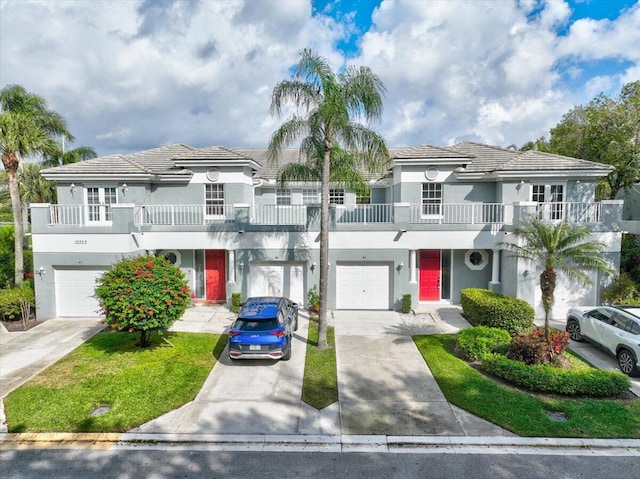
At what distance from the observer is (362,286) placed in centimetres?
1664

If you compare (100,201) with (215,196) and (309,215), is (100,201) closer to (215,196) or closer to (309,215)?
(215,196)

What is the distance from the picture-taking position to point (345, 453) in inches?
286

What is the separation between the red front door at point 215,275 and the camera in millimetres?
17859

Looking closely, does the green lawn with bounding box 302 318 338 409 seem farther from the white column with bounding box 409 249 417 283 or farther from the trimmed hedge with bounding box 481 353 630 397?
the white column with bounding box 409 249 417 283

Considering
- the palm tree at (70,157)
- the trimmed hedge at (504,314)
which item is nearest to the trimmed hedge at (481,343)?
the trimmed hedge at (504,314)

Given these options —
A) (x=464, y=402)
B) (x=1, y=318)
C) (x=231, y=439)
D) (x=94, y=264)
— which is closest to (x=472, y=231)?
(x=464, y=402)

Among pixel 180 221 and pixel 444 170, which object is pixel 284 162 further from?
pixel 444 170

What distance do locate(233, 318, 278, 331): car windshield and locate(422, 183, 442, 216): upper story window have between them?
9994 mm

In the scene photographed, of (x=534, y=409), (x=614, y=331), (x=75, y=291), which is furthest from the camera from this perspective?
(x=75, y=291)

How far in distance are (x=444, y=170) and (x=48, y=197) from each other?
22.7 metres

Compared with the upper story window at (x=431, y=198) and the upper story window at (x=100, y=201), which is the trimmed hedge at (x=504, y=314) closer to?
the upper story window at (x=431, y=198)

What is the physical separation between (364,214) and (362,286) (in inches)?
125

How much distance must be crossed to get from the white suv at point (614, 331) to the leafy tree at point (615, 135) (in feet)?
33.3

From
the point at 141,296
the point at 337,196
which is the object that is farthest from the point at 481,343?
the point at 337,196
